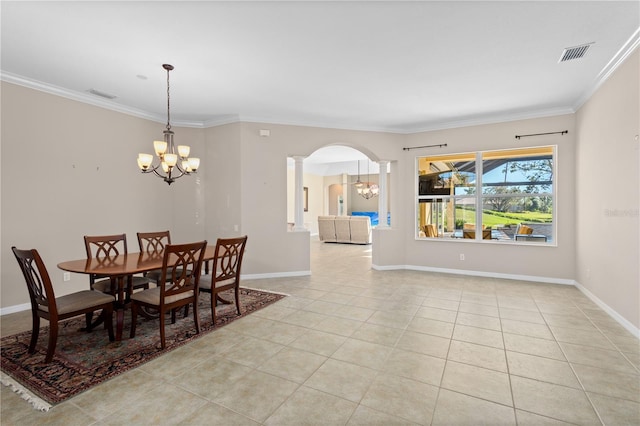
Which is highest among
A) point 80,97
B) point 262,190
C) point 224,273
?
point 80,97

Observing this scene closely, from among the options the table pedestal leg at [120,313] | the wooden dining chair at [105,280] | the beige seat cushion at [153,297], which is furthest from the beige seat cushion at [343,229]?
the table pedestal leg at [120,313]

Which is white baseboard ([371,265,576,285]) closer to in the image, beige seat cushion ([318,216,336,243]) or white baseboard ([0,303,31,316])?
beige seat cushion ([318,216,336,243])

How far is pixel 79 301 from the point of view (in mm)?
2719

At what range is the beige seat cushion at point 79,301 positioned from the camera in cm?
260

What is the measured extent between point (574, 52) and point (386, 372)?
3.67 m

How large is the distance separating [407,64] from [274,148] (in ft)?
9.23

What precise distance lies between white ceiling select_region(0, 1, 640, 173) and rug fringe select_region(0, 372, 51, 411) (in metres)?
2.87

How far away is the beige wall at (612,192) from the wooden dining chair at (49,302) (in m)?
5.17

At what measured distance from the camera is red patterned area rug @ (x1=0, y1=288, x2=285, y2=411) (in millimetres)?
2182

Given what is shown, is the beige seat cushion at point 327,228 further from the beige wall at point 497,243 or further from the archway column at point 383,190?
the beige wall at point 497,243

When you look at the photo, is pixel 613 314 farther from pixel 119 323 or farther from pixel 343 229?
pixel 343 229

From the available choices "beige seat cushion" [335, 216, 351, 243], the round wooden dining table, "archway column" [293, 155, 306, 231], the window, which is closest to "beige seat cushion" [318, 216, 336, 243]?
"beige seat cushion" [335, 216, 351, 243]

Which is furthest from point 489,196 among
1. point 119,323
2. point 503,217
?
point 119,323

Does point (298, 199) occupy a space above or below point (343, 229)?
above
